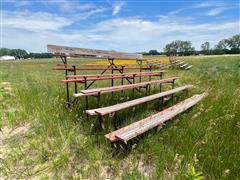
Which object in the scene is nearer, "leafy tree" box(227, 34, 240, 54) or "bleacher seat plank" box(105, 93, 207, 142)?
"bleacher seat plank" box(105, 93, 207, 142)

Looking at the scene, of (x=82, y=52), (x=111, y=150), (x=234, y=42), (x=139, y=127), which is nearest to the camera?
(x=111, y=150)

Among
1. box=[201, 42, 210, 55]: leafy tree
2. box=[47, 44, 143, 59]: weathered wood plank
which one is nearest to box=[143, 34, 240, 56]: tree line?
box=[201, 42, 210, 55]: leafy tree

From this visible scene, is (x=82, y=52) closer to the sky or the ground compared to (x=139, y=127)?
closer to the sky

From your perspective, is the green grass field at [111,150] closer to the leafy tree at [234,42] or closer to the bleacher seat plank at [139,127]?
the bleacher seat plank at [139,127]

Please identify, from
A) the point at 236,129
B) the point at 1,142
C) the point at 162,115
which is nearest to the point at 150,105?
the point at 162,115

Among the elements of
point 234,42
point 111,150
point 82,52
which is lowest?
point 111,150

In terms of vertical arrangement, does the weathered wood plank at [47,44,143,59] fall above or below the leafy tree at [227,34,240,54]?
below

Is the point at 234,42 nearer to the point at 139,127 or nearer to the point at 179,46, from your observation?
the point at 179,46

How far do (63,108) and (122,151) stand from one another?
1.63 meters

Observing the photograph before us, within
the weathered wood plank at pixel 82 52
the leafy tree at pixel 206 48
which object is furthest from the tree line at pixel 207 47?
the weathered wood plank at pixel 82 52

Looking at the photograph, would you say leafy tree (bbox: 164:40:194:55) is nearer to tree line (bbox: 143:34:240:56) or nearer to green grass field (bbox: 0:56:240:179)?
tree line (bbox: 143:34:240:56)

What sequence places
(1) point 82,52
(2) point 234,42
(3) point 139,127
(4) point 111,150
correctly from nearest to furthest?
(4) point 111,150, (3) point 139,127, (1) point 82,52, (2) point 234,42

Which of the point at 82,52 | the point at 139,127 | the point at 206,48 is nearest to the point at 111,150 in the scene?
the point at 139,127

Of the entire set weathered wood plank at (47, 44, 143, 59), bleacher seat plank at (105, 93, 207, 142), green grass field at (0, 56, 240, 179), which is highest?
weathered wood plank at (47, 44, 143, 59)
